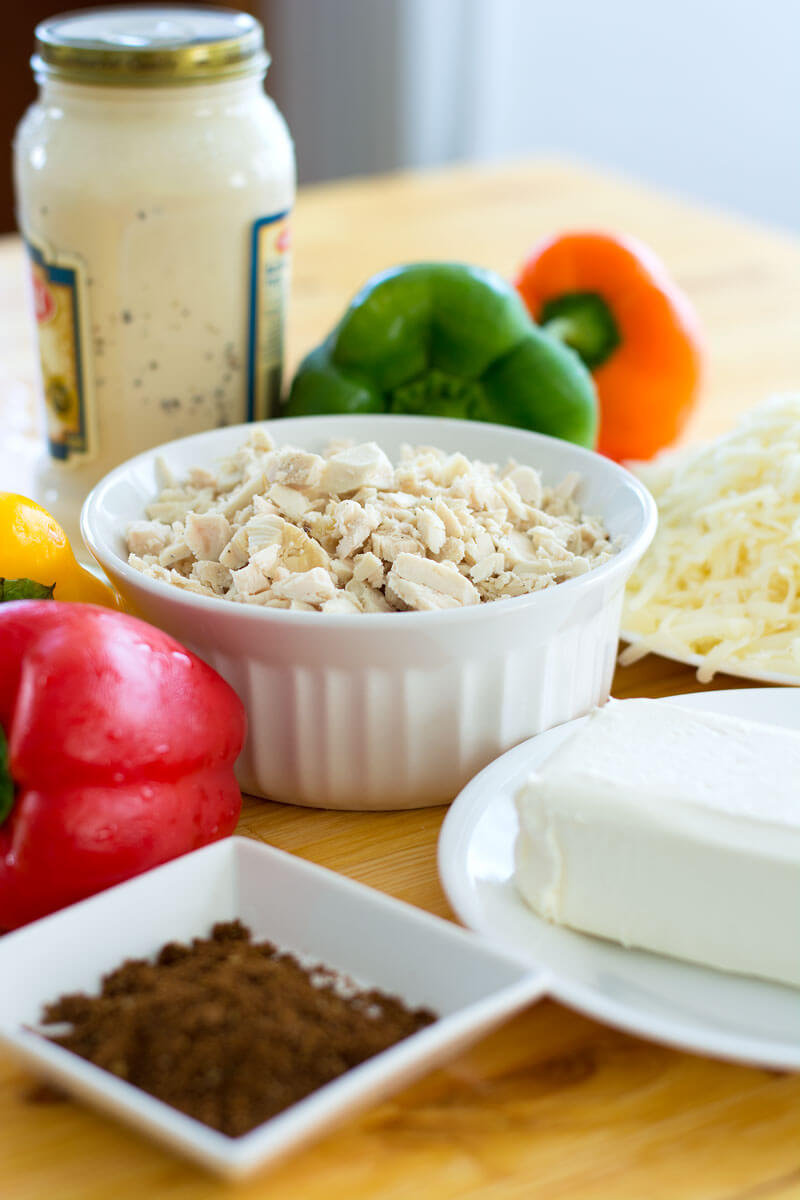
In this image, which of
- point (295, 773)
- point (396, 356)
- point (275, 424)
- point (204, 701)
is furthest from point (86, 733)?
point (396, 356)

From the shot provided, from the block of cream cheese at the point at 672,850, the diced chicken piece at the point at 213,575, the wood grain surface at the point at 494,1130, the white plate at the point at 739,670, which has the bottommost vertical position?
Answer: the wood grain surface at the point at 494,1130

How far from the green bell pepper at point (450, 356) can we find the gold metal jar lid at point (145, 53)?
268 millimetres

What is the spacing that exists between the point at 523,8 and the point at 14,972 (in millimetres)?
3715

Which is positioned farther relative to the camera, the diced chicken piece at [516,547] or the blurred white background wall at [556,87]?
the blurred white background wall at [556,87]

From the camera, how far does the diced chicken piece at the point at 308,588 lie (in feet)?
3.05

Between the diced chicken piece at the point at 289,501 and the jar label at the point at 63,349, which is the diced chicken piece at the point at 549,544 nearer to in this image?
the diced chicken piece at the point at 289,501

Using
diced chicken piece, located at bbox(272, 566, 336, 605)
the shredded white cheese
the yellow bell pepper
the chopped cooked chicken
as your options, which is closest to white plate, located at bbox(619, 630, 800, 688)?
the shredded white cheese

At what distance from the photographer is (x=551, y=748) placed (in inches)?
37.5

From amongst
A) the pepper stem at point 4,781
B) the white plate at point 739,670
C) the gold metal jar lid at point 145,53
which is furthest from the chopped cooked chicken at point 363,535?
the gold metal jar lid at point 145,53

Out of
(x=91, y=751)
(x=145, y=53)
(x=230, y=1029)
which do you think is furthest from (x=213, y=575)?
(x=145, y=53)

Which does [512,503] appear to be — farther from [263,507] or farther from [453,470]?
[263,507]

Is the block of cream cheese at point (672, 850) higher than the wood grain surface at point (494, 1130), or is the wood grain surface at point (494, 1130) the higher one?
the block of cream cheese at point (672, 850)

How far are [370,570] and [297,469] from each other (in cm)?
12

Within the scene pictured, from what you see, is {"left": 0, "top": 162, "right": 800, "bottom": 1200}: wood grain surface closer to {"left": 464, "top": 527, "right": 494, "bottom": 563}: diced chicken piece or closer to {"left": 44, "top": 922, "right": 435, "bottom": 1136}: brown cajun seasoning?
{"left": 44, "top": 922, "right": 435, "bottom": 1136}: brown cajun seasoning
